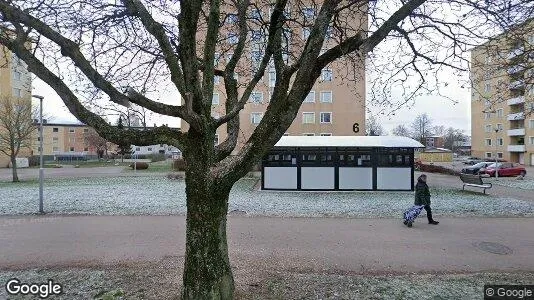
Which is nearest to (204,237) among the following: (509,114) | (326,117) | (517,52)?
(517,52)

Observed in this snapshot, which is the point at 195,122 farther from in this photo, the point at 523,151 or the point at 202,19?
the point at 523,151

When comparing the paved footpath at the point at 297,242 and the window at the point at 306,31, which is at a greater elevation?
the window at the point at 306,31

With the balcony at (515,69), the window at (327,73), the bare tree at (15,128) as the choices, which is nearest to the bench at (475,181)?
the balcony at (515,69)

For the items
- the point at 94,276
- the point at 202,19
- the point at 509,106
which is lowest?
the point at 94,276

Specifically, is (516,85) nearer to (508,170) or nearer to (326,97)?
(508,170)

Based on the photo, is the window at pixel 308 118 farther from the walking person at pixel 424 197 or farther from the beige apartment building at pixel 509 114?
the walking person at pixel 424 197

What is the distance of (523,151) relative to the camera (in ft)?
163

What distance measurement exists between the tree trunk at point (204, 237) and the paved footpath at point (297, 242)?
5.96 ft

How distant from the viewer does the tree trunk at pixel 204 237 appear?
415 cm

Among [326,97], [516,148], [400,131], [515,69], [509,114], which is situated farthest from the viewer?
[400,131]

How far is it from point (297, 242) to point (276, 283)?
7.39ft

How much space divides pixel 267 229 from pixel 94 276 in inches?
162

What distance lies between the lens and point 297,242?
7430 mm

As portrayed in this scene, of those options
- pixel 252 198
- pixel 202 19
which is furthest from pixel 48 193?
pixel 202 19
